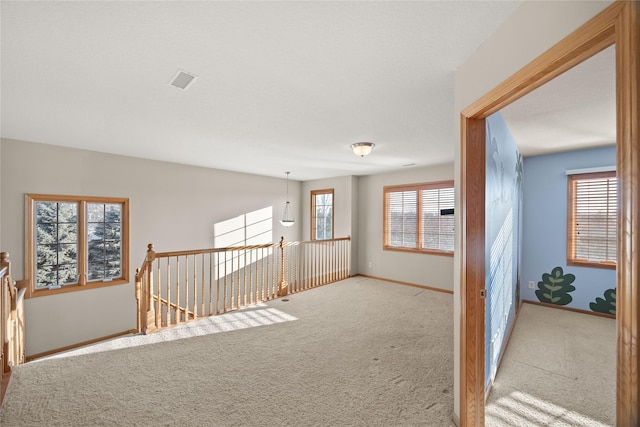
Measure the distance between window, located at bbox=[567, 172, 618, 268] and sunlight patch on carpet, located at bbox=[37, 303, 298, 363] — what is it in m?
4.36

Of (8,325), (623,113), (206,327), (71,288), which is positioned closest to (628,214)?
(623,113)

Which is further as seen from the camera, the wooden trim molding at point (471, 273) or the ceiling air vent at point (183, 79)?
the ceiling air vent at point (183, 79)

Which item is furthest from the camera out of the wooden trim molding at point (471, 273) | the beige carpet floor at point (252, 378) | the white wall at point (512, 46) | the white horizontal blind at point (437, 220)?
the white horizontal blind at point (437, 220)

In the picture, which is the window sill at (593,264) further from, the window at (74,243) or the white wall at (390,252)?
the window at (74,243)

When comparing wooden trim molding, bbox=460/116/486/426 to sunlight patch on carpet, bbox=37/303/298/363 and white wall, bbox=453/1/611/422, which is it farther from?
sunlight patch on carpet, bbox=37/303/298/363

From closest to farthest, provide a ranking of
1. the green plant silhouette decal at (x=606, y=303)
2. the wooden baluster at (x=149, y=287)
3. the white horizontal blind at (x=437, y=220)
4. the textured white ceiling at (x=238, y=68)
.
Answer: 1. the textured white ceiling at (x=238, y=68)
2. the wooden baluster at (x=149, y=287)
3. the green plant silhouette decal at (x=606, y=303)
4. the white horizontal blind at (x=437, y=220)

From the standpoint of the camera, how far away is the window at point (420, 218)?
17.9 ft

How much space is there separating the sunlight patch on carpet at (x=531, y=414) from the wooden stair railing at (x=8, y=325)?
3.55 meters

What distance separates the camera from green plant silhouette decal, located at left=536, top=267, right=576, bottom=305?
429cm

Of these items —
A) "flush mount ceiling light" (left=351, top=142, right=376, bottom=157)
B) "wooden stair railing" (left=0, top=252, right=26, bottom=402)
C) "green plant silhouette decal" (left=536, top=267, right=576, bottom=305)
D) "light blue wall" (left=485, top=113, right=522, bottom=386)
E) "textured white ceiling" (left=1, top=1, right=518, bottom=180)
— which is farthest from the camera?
"green plant silhouette decal" (left=536, top=267, right=576, bottom=305)

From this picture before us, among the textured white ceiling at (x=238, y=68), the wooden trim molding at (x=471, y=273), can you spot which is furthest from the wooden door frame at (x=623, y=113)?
the textured white ceiling at (x=238, y=68)

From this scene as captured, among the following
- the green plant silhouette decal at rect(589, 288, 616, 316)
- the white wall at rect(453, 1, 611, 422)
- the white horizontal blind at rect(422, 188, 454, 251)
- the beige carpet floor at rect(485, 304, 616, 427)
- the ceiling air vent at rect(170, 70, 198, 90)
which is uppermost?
the ceiling air vent at rect(170, 70, 198, 90)

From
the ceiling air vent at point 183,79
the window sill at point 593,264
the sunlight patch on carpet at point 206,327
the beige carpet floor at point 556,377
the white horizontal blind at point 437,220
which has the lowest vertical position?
the beige carpet floor at point 556,377

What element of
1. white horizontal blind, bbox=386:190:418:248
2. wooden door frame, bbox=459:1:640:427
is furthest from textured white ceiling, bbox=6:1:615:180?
white horizontal blind, bbox=386:190:418:248
